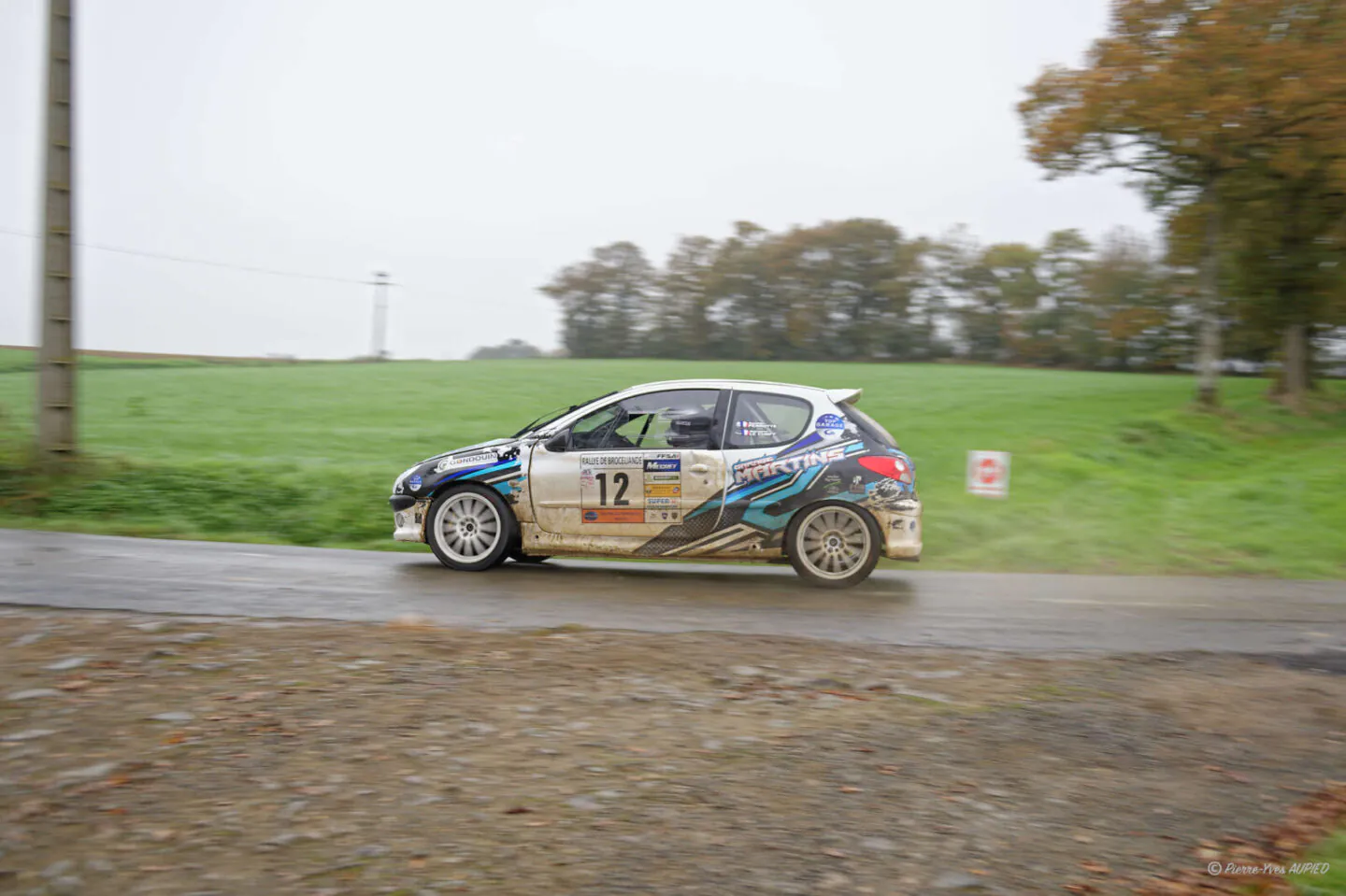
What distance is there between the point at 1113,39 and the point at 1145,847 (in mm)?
24617

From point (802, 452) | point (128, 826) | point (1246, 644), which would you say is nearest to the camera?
point (128, 826)

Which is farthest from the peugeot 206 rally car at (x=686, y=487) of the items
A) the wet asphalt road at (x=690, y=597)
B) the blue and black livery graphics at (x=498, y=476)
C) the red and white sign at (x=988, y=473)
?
the red and white sign at (x=988, y=473)

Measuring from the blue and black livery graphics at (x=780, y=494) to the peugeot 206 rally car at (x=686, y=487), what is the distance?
11 mm


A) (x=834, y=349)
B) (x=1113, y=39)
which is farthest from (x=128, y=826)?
(x=834, y=349)

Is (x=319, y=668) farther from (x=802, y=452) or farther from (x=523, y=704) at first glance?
(x=802, y=452)

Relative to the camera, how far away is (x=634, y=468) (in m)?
9.52

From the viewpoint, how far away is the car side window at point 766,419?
31.0ft

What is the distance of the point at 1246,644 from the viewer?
7418mm

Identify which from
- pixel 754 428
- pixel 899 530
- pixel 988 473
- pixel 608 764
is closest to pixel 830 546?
pixel 899 530

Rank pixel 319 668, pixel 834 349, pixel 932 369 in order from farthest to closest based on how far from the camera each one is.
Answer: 1. pixel 834 349
2. pixel 932 369
3. pixel 319 668

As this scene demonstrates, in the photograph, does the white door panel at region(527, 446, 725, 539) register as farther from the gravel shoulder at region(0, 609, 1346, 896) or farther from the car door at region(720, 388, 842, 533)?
the gravel shoulder at region(0, 609, 1346, 896)

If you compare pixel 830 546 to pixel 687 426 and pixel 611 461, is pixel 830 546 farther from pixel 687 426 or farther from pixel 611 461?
pixel 611 461

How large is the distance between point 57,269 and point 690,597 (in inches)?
410

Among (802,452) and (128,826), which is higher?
(802,452)
